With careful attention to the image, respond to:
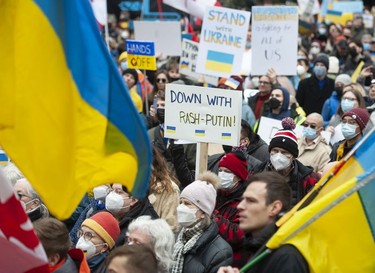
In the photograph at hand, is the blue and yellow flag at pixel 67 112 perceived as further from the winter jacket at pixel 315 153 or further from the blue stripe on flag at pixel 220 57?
the blue stripe on flag at pixel 220 57

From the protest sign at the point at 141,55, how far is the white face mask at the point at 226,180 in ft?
16.4

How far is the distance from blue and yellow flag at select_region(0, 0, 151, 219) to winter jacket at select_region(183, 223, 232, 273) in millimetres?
1742

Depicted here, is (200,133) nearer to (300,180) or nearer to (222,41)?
(300,180)

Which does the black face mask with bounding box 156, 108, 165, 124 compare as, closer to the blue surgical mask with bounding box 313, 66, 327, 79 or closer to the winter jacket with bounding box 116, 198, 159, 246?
the winter jacket with bounding box 116, 198, 159, 246

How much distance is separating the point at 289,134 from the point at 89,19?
374 centimetres

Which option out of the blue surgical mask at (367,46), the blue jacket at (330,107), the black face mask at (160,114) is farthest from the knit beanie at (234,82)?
the blue surgical mask at (367,46)

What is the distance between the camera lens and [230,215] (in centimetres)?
716

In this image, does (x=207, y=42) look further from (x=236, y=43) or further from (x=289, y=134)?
(x=289, y=134)

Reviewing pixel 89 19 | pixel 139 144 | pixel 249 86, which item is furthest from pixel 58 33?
pixel 249 86

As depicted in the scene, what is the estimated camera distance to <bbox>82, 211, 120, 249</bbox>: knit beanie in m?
6.73

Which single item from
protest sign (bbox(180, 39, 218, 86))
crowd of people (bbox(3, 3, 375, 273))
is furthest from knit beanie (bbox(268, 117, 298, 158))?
protest sign (bbox(180, 39, 218, 86))

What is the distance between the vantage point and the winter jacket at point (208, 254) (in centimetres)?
621

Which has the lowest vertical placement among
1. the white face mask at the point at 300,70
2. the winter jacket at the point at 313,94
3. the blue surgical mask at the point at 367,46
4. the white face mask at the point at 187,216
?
the blue surgical mask at the point at 367,46

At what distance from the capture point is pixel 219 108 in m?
8.60
